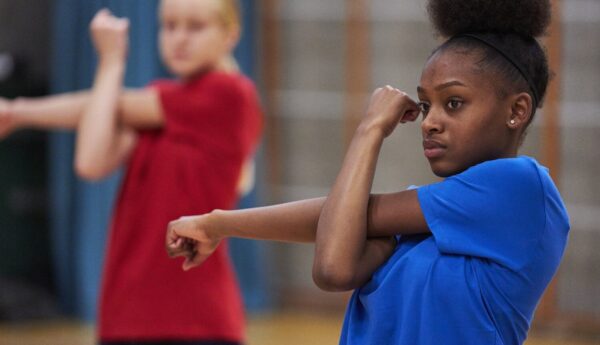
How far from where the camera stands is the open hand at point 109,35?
9.21 feet

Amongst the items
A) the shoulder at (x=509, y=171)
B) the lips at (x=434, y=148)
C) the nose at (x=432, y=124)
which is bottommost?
the shoulder at (x=509, y=171)

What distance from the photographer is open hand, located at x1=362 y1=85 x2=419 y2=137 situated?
1.52m

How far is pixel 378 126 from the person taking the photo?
152 cm

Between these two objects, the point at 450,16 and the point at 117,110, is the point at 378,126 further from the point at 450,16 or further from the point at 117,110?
the point at 117,110

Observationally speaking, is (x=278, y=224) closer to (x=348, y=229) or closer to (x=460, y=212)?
(x=348, y=229)

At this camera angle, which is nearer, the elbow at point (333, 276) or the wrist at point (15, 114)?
the elbow at point (333, 276)

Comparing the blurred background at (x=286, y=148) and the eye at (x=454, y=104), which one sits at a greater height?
the eye at (x=454, y=104)

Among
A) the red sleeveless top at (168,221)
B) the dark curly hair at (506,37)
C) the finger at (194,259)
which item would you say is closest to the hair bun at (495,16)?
the dark curly hair at (506,37)

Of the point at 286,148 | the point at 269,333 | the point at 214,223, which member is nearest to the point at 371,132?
the point at 214,223

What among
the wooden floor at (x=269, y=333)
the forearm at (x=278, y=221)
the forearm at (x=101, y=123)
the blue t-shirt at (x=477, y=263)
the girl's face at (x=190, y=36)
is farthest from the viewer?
the wooden floor at (x=269, y=333)

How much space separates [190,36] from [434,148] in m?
1.55

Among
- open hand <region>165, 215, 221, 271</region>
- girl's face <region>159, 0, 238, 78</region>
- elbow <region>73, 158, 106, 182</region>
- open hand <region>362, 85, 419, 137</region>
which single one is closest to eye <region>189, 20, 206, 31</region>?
girl's face <region>159, 0, 238, 78</region>

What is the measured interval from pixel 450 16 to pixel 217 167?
1.45 meters

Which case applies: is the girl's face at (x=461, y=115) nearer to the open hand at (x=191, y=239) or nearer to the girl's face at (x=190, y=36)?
the open hand at (x=191, y=239)
